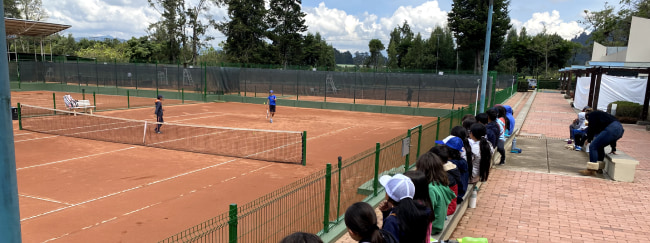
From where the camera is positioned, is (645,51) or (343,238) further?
(645,51)

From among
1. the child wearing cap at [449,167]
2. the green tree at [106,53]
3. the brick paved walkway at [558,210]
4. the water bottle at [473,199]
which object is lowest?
the brick paved walkway at [558,210]

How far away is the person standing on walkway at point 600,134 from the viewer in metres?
10.0

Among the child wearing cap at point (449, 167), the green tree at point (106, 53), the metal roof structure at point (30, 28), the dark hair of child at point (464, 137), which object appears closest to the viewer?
the child wearing cap at point (449, 167)

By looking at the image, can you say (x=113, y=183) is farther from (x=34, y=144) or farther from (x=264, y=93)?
(x=264, y=93)

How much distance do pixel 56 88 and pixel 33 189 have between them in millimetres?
38930

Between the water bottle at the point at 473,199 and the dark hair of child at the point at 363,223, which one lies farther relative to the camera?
the water bottle at the point at 473,199

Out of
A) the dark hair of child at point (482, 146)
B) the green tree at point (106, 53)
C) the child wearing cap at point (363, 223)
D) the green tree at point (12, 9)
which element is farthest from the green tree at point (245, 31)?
the child wearing cap at point (363, 223)

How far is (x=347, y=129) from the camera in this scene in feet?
69.5

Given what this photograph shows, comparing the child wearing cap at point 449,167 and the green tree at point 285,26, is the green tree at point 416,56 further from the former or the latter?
the child wearing cap at point 449,167

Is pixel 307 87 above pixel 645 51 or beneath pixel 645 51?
beneath

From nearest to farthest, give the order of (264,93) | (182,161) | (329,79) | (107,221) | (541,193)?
(107,221) < (541,193) < (182,161) < (329,79) < (264,93)

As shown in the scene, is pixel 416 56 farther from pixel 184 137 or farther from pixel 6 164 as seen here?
pixel 6 164

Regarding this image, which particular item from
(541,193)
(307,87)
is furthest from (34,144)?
(307,87)

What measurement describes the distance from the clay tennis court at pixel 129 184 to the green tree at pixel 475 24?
5464 centimetres
